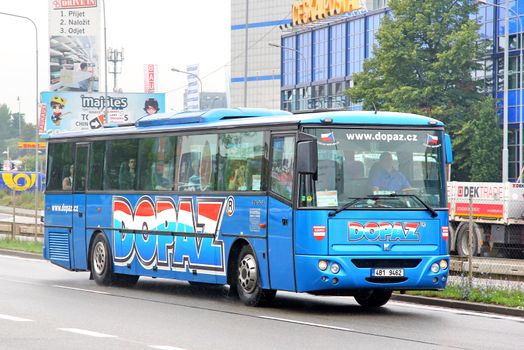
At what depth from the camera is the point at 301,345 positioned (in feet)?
42.0

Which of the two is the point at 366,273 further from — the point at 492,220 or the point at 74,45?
the point at 74,45

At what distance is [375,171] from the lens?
16.9m

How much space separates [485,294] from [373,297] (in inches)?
70.1

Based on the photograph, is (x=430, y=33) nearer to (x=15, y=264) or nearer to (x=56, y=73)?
(x=56, y=73)

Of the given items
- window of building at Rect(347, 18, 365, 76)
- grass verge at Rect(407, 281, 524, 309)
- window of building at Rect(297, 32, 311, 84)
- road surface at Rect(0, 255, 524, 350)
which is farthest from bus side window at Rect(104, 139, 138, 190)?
window of building at Rect(297, 32, 311, 84)

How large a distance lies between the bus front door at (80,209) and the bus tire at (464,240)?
642 inches

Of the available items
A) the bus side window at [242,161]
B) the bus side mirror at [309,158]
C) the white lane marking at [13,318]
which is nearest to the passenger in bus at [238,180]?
the bus side window at [242,161]

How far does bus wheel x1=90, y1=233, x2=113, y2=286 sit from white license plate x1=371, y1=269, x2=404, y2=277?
6.89 meters

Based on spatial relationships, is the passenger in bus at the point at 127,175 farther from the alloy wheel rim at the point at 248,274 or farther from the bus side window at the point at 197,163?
the alloy wheel rim at the point at 248,274

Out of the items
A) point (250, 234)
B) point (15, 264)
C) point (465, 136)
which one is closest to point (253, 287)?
point (250, 234)

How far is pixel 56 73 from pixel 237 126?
71.8 metres

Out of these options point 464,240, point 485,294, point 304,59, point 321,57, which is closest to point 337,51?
point 321,57

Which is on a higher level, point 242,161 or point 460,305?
point 242,161

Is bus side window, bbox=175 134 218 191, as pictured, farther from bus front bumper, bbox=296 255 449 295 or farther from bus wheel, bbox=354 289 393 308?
bus front bumper, bbox=296 255 449 295
